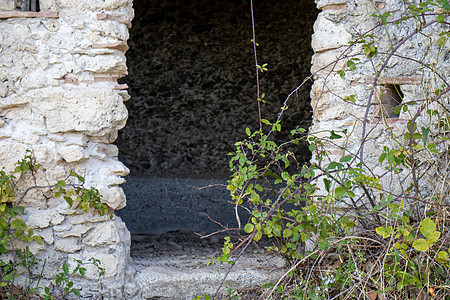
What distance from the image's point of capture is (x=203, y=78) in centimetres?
607

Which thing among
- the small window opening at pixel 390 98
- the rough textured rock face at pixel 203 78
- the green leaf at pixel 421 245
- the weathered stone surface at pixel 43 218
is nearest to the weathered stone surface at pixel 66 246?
the weathered stone surface at pixel 43 218

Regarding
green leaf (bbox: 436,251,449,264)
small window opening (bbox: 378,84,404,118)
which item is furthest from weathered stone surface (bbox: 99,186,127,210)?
green leaf (bbox: 436,251,449,264)

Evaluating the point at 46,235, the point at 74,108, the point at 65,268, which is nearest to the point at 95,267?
the point at 65,268

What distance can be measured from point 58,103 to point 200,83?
349 centimetres

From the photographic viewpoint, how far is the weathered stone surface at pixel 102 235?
8.98 feet

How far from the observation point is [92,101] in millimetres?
2719

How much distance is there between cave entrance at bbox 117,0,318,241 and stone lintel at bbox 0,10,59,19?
3.32 meters

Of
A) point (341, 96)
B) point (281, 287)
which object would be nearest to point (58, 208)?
point (281, 287)

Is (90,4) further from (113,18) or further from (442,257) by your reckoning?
(442,257)

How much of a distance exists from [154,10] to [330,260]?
4.42 m

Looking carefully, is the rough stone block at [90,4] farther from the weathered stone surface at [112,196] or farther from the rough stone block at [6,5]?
the weathered stone surface at [112,196]

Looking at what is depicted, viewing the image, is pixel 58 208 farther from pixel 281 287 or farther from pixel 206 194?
pixel 206 194

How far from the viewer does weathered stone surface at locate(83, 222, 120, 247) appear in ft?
8.98

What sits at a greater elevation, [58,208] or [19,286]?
[58,208]
